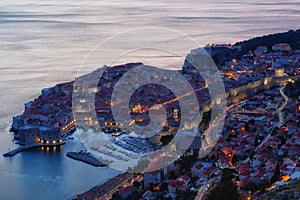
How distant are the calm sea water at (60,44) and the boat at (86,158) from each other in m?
0.08

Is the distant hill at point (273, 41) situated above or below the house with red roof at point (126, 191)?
above

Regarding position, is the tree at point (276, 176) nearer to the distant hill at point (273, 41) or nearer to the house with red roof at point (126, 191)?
the house with red roof at point (126, 191)

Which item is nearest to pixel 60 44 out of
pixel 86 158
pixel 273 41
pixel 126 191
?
pixel 273 41

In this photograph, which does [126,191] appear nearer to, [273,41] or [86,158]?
[86,158]

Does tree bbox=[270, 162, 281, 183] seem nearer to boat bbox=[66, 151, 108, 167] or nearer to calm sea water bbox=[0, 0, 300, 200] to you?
calm sea water bbox=[0, 0, 300, 200]

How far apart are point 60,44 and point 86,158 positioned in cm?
842

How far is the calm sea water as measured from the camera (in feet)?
17.3

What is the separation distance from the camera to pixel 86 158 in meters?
5.66

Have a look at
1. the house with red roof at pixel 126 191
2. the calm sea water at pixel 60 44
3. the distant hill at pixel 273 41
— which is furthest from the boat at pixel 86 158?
the distant hill at pixel 273 41

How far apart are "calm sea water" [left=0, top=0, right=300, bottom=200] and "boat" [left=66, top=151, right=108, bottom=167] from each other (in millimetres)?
80

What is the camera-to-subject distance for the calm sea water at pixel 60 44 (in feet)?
17.3

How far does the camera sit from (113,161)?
547 cm

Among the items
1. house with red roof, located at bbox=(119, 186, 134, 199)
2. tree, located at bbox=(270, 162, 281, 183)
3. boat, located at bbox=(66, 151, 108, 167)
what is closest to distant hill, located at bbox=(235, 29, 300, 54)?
boat, located at bbox=(66, 151, 108, 167)

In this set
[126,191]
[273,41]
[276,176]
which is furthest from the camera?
[273,41]
